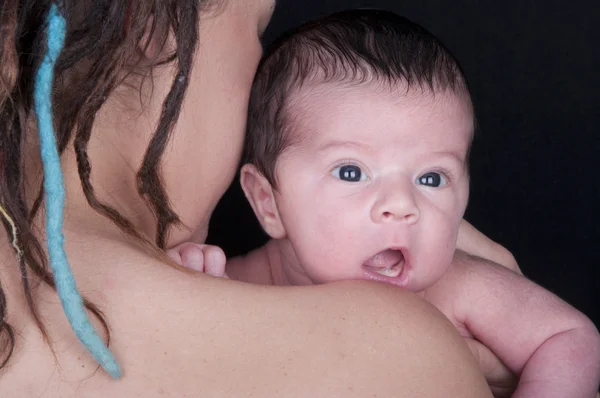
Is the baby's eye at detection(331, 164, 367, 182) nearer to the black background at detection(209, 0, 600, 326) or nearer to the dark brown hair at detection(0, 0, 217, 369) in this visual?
the dark brown hair at detection(0, 0, 217, 369)

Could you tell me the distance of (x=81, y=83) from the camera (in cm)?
117

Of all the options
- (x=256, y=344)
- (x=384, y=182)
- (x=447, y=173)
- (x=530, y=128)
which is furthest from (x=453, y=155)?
(x=530, y=128)

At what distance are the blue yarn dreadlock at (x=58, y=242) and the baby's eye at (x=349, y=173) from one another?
1.79 feet

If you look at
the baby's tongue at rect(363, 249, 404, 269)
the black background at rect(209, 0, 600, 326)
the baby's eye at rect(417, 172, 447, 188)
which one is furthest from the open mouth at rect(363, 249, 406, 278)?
the black background at rect(209, 0, 600, 326)

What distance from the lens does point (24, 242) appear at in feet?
3.49

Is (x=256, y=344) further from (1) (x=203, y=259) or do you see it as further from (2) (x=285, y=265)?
(2) (x=285, y=265)

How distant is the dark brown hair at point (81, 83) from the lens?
103cm

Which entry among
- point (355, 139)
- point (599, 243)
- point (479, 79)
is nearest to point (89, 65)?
point (355, 139)

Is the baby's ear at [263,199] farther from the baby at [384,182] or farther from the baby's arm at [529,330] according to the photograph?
the baby's arm at [529,330]

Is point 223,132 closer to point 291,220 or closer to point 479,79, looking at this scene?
point 291,220

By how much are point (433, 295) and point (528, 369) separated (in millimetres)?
203

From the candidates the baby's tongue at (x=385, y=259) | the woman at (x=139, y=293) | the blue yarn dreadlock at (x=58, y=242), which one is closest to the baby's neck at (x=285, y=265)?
the baby's tongue at (x=385, y=259)

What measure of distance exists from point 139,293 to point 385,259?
1.69 feet

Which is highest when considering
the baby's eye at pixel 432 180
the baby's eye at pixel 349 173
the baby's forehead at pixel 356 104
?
the baby's forehead at pixel 356 104
